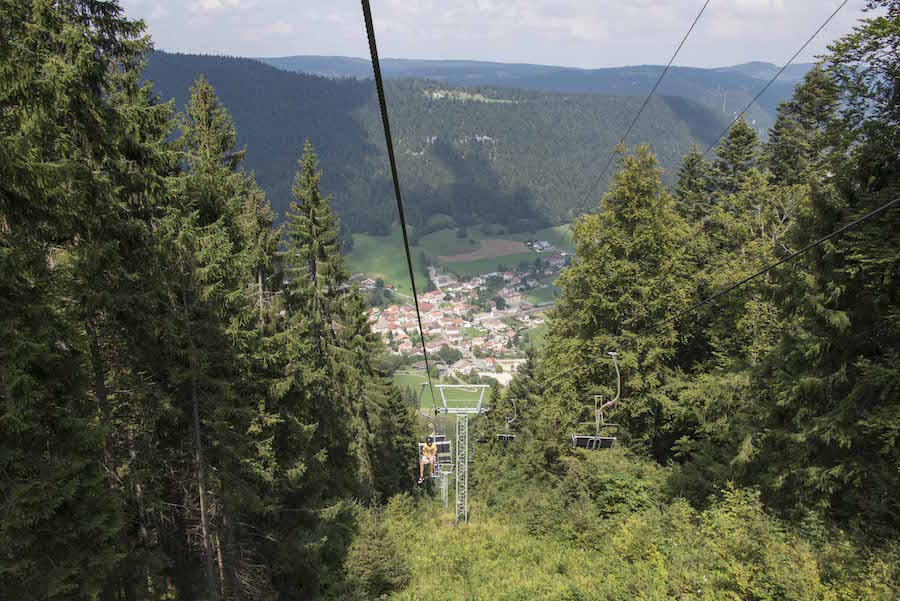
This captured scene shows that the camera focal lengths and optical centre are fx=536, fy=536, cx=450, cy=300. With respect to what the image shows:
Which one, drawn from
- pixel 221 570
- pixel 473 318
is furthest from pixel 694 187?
pixel 473 318

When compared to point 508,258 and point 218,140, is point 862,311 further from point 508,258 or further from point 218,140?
point 508,258

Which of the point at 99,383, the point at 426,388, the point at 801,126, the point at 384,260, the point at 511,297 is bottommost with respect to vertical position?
the point at 426,388

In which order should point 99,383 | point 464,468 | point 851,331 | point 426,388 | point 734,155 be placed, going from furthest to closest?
point 426,388, point 734,155, point 464,468, point 851,331, point 99,383

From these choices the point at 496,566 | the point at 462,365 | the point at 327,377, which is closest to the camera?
the point at 496,566

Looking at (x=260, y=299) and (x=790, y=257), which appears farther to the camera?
(x=260, y=299)

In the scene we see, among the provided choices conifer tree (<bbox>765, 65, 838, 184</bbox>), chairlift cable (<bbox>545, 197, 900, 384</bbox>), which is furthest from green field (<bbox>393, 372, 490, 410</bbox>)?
chairlift cable (<bbox>545, 197, 900, 384</bbox>)

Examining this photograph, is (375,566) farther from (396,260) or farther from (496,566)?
(396,260)

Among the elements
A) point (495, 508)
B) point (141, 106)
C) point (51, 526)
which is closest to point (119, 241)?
point (141, 106)

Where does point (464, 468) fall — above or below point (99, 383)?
below
